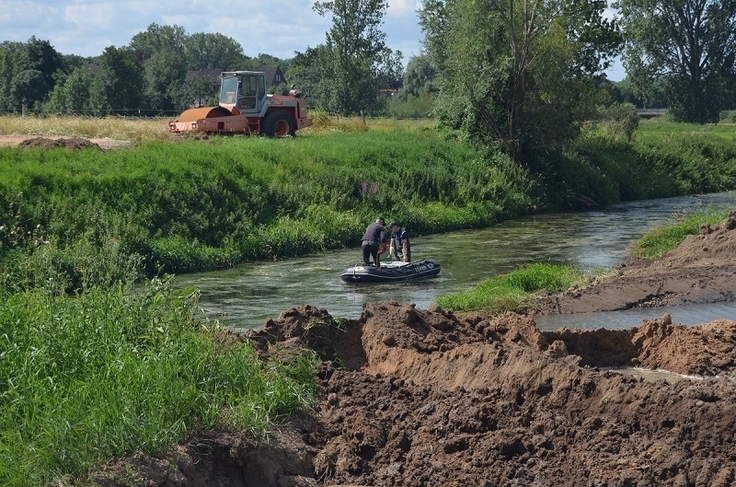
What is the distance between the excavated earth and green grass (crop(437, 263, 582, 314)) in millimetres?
4772

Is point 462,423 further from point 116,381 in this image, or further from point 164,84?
point 164,84

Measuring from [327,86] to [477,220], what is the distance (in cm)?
3443

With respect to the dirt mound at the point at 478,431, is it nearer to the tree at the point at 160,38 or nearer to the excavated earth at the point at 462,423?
the excavated earth at the point at 462,423

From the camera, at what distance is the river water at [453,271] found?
18438mm

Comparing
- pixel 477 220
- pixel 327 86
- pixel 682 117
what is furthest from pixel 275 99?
pixel 682 117

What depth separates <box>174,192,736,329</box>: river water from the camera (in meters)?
18.4

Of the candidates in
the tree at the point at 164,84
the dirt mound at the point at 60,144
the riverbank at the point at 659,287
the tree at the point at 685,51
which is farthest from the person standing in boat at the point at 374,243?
the tree at the point at 685,51

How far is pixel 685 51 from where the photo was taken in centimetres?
8012

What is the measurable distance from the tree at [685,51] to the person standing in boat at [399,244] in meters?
59.3

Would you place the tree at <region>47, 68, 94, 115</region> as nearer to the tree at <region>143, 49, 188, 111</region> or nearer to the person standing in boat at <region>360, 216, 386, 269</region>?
the tree at <region>143, 49, 188, 111</region>

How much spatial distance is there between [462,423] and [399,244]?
552 inches

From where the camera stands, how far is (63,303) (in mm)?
11250

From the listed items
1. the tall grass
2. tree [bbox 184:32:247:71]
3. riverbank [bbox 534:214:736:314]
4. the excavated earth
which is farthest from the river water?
tree [bbox 184:32:247:71]

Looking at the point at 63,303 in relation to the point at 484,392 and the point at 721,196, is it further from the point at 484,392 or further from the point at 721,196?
the point at 721,196
